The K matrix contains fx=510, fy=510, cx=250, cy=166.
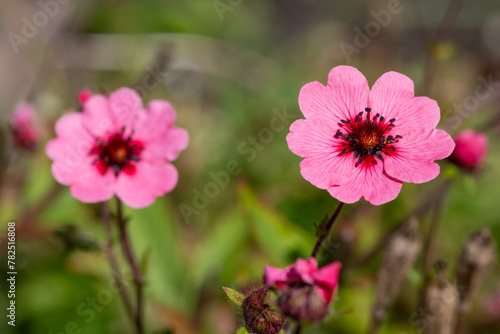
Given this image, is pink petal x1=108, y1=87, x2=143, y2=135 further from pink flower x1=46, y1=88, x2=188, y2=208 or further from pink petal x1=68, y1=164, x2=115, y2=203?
pink petal x1=68, y1=164, x2=115, y2=203

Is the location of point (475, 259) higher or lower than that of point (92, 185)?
higher

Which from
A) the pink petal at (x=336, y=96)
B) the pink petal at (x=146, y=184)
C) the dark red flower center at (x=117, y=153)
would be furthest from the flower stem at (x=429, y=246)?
the dark red flower center at (x=117, y=153)

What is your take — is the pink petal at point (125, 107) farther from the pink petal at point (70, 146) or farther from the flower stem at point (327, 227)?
the flower stem at point (327, 227)

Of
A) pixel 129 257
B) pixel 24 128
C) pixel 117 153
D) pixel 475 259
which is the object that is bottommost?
pixel 129 257

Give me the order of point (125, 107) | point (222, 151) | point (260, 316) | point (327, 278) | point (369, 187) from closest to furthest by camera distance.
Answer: point (327, 278) < point (260, 316) < point (369, 187) < point (125, 107) < point (222, 151)

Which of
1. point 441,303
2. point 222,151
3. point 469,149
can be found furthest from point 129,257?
point 222,151

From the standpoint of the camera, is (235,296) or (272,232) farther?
(272,232)

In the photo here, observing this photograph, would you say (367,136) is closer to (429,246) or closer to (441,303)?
(441,303)
